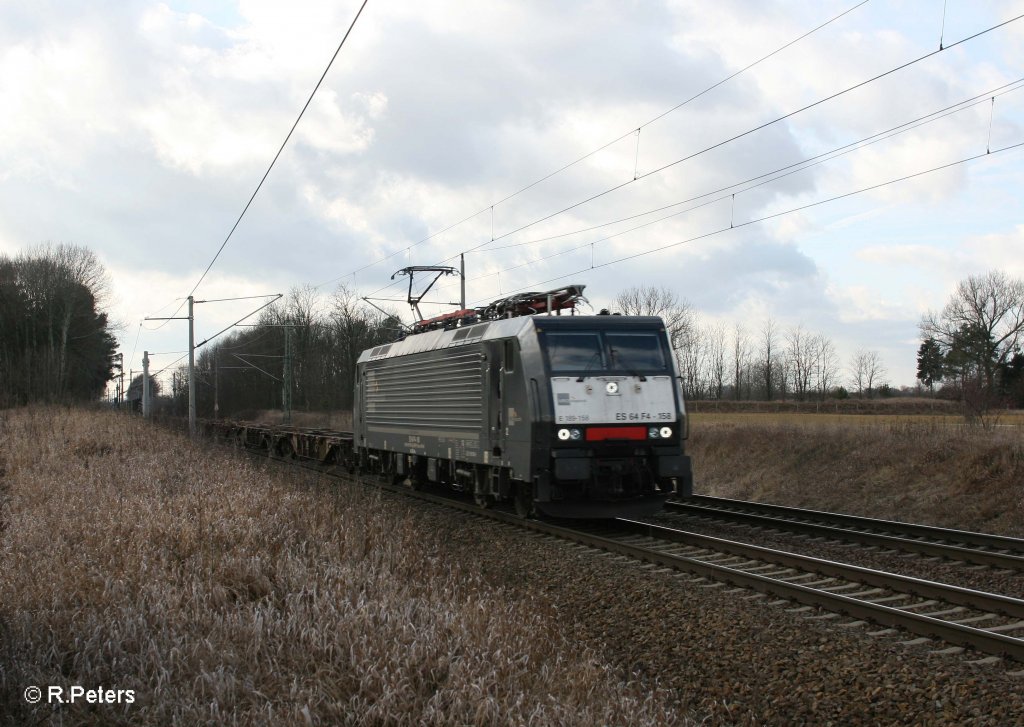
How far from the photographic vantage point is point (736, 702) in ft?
17.9

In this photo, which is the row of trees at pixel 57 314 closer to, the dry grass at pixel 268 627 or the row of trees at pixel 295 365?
the row of trees at pixel 295 365

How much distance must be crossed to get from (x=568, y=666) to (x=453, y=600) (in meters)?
1.30

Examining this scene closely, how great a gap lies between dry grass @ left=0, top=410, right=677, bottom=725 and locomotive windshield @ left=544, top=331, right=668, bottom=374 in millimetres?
3212

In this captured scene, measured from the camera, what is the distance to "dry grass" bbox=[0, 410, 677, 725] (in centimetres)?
458

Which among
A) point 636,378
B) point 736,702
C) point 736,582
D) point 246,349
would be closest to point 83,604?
point 736,702

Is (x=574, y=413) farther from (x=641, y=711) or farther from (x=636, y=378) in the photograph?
(x=641, y=711)

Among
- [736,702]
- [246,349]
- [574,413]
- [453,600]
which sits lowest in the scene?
[736,702]

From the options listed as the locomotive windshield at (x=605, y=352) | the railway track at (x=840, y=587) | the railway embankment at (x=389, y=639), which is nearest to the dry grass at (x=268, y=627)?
the railway embankment at (x=389, y=639)

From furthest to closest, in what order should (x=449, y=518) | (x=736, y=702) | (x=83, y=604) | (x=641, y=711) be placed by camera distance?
(x=449, y=518)
(x=83, y=604)
(x=736, y=702)
(x=641, y=711)

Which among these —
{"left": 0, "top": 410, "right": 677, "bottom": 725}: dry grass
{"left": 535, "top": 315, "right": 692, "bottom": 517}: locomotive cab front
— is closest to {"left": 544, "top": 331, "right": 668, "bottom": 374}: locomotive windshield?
{"left": 535, "top": 315, "right": 692, "bottom": 517}: locomotive cab front

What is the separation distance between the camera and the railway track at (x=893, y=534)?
31.2ft

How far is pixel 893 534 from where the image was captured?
11.5 meters

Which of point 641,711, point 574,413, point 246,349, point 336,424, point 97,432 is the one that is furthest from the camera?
point 246,349

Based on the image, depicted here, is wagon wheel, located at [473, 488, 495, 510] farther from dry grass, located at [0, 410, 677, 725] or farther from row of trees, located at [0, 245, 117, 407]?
row of trees, located at [0, 245, 117, 407]
